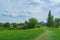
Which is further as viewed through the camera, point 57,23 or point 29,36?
point 57,23

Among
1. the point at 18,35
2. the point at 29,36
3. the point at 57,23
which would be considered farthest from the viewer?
the point at 57,23

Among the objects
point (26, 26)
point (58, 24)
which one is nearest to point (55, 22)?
point (58, 24)

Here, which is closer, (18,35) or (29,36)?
(29,36)

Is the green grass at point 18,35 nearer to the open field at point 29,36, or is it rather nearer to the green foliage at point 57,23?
the open field at point 29,36

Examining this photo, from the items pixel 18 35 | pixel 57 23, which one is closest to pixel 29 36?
pixel 18 35

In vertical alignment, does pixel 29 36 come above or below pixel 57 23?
below

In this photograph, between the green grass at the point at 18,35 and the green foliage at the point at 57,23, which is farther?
the green foliage at the point at 57,23

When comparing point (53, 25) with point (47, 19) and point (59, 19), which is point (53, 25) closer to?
point (47, 19)

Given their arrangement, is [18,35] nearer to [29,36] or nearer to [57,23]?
[29,36]

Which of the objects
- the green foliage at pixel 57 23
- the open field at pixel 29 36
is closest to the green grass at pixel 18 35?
the open field at pixel 29 36

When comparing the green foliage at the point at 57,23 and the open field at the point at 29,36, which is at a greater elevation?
the green foliage at the point at 57,23

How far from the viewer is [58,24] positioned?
128 metres

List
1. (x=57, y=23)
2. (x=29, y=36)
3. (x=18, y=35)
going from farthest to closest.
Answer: (x=57, y=23), (x=18, y=35), (x=29, y=36)

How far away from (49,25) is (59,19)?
61.1 feet
